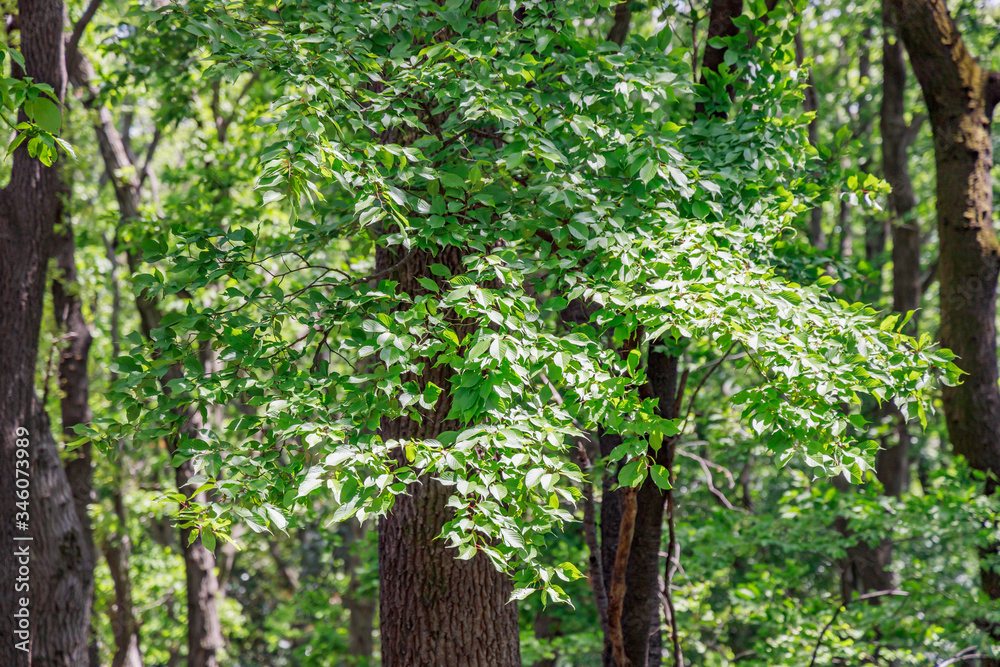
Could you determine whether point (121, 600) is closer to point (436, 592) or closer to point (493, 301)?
point (436, 592)

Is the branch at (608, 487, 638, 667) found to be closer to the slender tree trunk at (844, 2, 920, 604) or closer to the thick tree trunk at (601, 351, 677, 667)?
the thick tree trunk at (601, 351, 677, 667)

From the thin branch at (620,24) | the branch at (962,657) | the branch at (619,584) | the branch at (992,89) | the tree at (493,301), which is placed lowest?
the branch at (962,657)

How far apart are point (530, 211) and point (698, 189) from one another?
852mm

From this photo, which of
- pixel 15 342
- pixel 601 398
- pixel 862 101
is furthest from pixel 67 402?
pixel 862 101

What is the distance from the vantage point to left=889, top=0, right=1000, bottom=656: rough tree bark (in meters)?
5.34

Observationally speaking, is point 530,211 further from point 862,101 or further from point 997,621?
point 862,101

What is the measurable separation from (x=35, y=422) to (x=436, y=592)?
3743 mm

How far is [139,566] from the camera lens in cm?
1361

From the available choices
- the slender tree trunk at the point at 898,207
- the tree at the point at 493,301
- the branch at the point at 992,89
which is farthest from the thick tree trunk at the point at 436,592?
the slender tree trunk at the point at 898,207

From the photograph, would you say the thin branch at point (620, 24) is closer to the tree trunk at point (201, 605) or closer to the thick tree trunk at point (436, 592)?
the thick tree trunk at point (436, 592)

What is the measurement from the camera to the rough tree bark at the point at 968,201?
17.5ft

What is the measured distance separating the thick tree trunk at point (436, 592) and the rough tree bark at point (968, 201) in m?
4.26

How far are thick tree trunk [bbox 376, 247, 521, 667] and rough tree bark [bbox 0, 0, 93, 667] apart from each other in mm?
3232

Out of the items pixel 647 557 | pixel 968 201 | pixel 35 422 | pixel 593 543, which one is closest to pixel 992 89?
pixel 968 201
